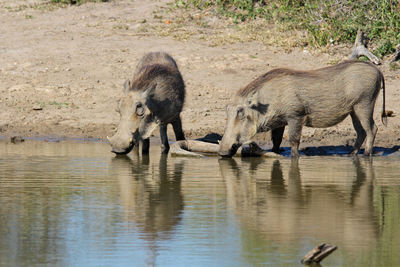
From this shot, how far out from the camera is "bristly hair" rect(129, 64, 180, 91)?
33.9ft

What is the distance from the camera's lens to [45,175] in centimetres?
827

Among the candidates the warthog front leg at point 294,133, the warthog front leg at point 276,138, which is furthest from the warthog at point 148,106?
the warthog front leg at point 294,133

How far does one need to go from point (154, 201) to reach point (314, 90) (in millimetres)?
Result: 4164

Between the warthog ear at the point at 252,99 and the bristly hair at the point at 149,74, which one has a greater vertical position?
the bristly hair at the point at 149,74

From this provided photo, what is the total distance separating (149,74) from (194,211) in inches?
173

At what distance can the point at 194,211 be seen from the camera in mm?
6316

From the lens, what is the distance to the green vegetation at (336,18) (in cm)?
1484

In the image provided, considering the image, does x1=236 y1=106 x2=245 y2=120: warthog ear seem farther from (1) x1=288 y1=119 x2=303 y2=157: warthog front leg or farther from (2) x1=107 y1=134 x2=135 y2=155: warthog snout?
(2) x1=107 y1=134 x2=135 y2=155: warthog snout

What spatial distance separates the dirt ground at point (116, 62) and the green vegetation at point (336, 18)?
0.27 metres

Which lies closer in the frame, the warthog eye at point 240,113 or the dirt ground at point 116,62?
the warthog eye at point 240,113

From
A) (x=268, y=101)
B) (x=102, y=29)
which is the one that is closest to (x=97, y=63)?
(x=102, y=29)

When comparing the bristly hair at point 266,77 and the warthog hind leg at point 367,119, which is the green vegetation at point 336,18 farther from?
the bristly hair at point 266,77

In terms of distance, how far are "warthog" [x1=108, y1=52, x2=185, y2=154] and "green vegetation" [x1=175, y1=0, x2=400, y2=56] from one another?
15.7 ft

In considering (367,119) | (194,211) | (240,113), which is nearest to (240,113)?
(240,113)
